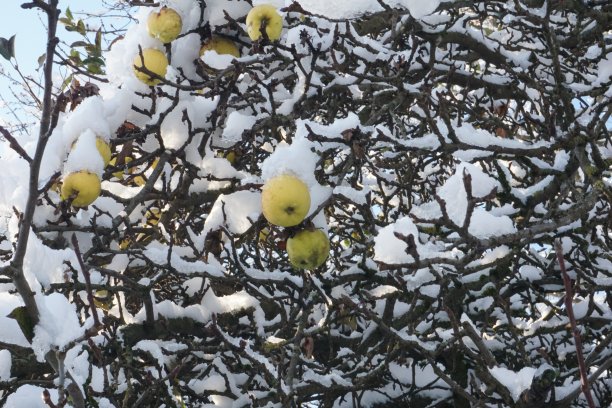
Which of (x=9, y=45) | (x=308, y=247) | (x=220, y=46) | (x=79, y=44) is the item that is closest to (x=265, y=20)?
(x=220, y=46)

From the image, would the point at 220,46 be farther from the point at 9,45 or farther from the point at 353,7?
the point at 9,45

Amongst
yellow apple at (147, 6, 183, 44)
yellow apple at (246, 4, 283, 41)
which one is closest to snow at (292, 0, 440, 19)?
yellow apple at (246, 4, 283, 41)

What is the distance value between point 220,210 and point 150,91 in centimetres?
82

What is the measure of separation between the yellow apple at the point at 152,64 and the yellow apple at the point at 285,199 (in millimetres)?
1241

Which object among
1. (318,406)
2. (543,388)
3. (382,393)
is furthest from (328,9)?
(318,406)

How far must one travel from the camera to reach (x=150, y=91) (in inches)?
130

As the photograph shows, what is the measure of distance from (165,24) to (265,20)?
0.59 metres

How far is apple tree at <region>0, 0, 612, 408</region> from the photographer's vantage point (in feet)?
7.23

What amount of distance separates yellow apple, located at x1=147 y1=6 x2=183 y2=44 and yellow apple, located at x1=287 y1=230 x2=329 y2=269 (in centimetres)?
147

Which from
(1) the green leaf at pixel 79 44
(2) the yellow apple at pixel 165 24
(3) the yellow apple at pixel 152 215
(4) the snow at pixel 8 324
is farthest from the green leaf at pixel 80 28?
(4) the snow at pixel 8 324

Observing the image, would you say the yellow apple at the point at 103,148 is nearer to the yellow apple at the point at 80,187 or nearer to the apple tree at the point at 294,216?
the apple tree at the point at 294,216

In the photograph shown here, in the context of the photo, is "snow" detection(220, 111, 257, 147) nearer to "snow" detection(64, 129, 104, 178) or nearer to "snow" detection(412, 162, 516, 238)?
"snow" detection(64, 129, 104, 178)

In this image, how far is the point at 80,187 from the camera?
254 cm

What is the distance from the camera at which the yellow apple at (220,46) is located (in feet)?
11.5
